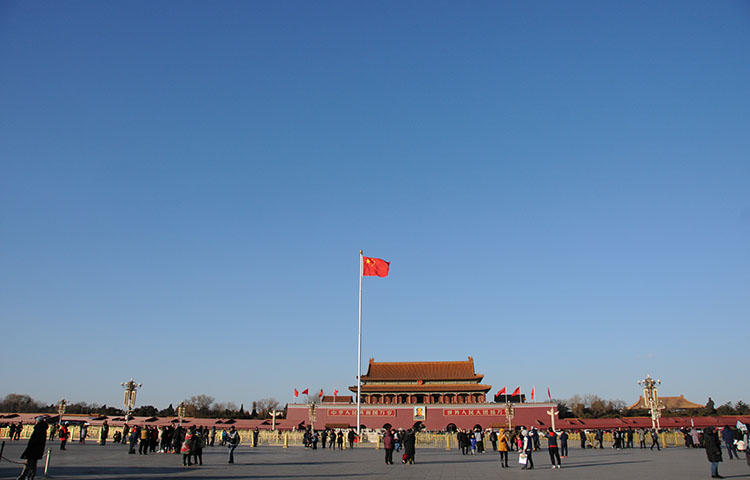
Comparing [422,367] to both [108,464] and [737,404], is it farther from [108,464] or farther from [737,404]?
[108,464]

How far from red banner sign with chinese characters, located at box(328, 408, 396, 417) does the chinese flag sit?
2537 centimetres

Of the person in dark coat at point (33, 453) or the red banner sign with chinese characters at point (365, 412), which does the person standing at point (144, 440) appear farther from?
the red banner sign with chinese characters at point (365, 412)

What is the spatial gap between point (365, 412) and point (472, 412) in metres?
11.4

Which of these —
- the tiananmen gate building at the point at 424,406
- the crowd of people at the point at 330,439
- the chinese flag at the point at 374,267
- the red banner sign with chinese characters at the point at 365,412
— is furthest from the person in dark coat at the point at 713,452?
the red banner sign with chinese characters at the point at 365,412

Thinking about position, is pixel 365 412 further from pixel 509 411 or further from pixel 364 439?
pixel 364 439

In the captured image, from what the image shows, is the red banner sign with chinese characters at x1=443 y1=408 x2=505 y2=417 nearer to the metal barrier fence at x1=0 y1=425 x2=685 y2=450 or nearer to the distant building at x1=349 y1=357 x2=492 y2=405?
the distant building at x1=349 y1=357 x2=492 y2=405

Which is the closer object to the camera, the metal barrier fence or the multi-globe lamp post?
the metal barrier fence

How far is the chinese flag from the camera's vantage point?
32.8 metres

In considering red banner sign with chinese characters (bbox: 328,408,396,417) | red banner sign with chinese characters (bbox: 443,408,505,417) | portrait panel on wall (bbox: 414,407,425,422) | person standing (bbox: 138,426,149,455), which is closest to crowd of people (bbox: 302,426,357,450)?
person standing (bbox: 138,426,149,455)

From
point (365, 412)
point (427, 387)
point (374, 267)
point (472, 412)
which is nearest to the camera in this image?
point (374, 267)

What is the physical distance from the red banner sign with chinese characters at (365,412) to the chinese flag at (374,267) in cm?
2537

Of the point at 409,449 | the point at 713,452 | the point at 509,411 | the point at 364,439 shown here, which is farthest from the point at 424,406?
the point at 713,452

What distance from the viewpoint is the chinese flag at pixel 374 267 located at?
32844 millimetres

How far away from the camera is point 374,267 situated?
33.0 metres
